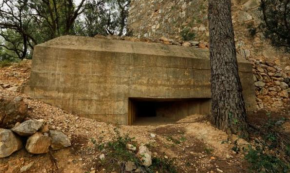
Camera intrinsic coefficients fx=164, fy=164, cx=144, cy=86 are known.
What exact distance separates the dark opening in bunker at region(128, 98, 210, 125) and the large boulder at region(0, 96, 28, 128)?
7.39 feet

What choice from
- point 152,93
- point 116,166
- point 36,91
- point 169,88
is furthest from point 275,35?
point 36,91

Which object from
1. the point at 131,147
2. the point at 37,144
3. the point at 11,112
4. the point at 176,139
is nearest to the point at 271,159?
the point at 176,139

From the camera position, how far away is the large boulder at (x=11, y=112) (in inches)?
85.9

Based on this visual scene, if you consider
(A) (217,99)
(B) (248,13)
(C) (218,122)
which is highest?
(B) (248,13)

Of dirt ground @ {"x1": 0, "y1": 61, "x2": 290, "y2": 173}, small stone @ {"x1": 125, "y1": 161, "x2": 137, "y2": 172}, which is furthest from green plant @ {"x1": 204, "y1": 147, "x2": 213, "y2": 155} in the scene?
small stone @ {"x1": 125, "y1": 161, "x2": 137, "y2": 172}

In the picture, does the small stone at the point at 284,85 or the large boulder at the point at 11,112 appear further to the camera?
the small stone at the point at 284,85

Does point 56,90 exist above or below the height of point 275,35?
below

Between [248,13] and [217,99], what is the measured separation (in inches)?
210

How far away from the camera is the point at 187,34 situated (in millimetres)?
7547

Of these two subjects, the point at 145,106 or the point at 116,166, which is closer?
the point at 116,166

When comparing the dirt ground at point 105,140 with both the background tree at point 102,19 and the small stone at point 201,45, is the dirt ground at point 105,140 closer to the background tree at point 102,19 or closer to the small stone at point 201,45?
the small stone at point 201,45

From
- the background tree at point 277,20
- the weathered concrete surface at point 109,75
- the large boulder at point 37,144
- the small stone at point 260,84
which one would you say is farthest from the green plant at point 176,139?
the background tree at point 277,20

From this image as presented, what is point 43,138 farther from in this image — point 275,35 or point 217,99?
point 275,35

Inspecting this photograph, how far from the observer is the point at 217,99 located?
3.27 m
